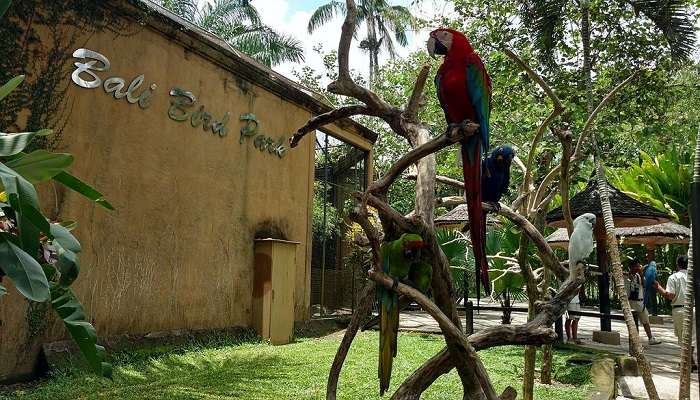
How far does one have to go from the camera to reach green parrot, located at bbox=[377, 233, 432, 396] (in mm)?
2742

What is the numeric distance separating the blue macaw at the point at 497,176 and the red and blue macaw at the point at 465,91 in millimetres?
1384

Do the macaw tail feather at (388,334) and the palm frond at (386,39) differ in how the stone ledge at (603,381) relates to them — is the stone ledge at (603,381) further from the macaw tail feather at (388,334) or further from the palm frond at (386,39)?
the palm frond at (386,39)

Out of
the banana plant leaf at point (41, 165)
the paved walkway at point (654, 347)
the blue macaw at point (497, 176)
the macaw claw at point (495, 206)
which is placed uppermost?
the blue macaw at point (497, 176)

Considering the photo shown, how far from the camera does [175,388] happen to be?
5348mm

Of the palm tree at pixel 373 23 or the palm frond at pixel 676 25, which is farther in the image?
the palm tree at pixel 373 23

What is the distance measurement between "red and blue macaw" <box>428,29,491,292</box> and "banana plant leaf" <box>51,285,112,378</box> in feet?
5.83

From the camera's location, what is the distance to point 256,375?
6.15m

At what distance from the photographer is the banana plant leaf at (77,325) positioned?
242 cm

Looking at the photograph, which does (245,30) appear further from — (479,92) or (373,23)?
(479,92)

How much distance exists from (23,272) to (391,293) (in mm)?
1569

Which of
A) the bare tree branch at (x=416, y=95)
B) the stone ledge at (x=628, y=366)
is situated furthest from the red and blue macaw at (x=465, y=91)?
the stone ledge at (x=628, y=366)

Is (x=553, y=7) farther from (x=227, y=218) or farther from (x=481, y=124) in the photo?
(x=481, y=124)

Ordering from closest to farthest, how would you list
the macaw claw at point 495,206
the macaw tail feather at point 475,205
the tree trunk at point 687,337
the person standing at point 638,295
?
the macaw tail feather at point 475,205 → the tree trunk at point 687,337 → the macaw claw at point 495,206 → the person standing at point 638,295

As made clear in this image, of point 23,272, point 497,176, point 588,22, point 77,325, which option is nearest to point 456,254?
point 588,22
